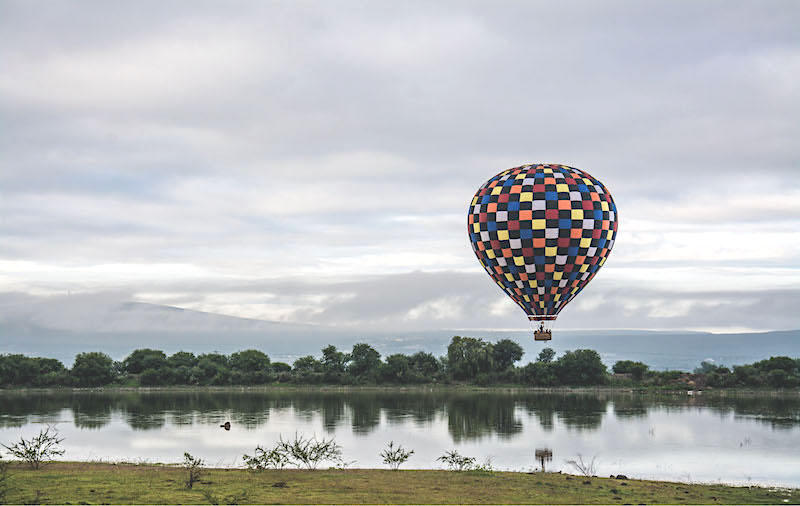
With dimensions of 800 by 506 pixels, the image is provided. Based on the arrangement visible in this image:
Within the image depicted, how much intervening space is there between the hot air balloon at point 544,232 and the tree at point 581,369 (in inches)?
1868

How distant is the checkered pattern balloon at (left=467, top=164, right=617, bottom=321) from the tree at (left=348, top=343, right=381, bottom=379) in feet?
181

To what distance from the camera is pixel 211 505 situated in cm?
1791

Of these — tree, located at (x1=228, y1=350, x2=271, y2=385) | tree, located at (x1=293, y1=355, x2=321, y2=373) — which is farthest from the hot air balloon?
tree, located at (x1=228, y1=350, x2=271, y2=385)

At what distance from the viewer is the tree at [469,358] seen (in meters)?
82.4

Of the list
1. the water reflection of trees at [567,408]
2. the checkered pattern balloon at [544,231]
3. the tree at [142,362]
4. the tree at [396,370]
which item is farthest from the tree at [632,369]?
the tree at [142,362]

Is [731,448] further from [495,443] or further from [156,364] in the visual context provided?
[156,364]

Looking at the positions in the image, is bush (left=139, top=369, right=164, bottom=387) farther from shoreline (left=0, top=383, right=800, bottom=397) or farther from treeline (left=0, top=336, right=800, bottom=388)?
shoreline (left=0, top=383, right=800, bottom=397)

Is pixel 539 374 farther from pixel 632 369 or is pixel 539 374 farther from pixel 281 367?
pixel 281 367

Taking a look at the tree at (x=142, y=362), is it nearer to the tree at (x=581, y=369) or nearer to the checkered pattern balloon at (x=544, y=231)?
the tree at (x=581, y=369)

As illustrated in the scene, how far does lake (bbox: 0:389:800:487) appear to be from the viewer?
32094 mm

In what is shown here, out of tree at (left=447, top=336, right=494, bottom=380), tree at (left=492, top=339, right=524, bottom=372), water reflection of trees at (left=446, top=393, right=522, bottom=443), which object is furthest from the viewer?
tree at (left=492, top=339, right=524, bottom=372)

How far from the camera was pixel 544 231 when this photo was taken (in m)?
30.8

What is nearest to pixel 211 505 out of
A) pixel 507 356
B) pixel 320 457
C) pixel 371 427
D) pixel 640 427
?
pixel 320 457

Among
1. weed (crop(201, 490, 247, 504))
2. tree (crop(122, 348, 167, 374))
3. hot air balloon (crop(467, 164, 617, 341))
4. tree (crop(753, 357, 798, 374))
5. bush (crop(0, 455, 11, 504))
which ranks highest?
hot air balloon (crop(467, 164, 617, 341))
